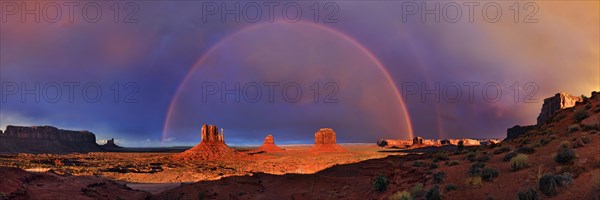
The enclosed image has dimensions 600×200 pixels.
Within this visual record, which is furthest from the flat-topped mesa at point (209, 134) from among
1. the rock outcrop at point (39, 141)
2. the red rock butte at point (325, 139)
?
the rock outcrop at point (39, 141)

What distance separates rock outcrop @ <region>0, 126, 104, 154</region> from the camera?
484 feet

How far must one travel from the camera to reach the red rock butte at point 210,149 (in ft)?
344

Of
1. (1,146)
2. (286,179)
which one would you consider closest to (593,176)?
(286,179)

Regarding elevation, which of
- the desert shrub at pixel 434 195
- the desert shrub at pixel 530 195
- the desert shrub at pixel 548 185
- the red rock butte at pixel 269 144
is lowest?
the red rock butte at pixel 269 144

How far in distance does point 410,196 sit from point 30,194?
78.6 feet

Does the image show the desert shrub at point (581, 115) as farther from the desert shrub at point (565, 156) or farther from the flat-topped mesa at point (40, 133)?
the flat-topped mesa at point (40, 133)

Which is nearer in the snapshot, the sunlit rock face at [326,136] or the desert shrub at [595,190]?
the desert shrub at [595,190]

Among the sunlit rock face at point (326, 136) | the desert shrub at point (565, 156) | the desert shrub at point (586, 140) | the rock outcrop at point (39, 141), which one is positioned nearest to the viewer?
the desert shrub at point (565, 156)

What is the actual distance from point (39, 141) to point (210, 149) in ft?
338

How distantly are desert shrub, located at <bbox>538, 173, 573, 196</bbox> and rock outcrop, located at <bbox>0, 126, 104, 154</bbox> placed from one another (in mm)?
177016

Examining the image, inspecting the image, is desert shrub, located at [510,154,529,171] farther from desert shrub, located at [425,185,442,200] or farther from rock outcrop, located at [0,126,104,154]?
rock outcrop, located at [0,126,104,154]

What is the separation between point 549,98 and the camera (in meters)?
72.6

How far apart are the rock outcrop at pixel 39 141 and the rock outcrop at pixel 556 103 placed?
581 feet

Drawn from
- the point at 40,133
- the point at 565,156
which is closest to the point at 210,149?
the point at 565,156
